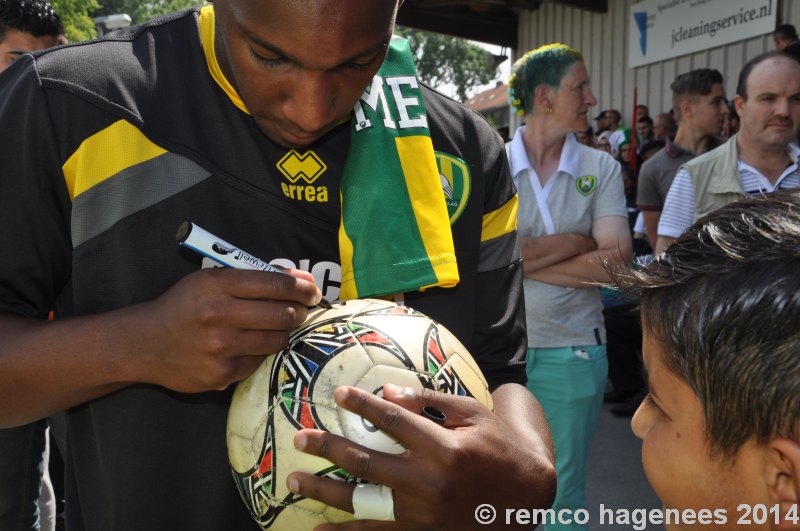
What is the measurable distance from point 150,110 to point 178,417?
557 millimetres

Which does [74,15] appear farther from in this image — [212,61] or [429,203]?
[429,203]

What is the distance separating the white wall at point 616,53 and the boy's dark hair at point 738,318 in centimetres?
837

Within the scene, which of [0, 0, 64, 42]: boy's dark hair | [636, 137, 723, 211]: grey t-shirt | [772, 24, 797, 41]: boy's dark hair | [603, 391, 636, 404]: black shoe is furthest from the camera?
[772, 24, 797, 41]: boy's dark hair

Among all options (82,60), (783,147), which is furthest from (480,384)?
(783,147)

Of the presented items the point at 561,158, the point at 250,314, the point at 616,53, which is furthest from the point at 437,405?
the point at 616,53

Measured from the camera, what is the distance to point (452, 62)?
51.3 metres

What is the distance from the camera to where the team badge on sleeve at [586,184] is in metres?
3.85

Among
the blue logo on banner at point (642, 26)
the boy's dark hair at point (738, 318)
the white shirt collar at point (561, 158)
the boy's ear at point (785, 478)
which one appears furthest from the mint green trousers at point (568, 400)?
the blue logo on banner at point (642, 26)

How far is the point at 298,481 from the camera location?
119 centimetres

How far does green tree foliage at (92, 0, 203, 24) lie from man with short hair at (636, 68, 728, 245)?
100 feet

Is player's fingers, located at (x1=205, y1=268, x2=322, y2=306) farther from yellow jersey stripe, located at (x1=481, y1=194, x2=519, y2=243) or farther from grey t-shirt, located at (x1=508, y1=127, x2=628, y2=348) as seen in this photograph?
grey t-shirt, located at (x1=508, y1=127, x2=628, y2=348)

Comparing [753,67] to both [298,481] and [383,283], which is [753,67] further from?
[298,481]

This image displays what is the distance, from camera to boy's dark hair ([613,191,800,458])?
117cm

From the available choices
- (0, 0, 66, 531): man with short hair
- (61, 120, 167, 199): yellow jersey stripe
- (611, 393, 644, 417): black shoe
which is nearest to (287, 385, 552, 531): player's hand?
(61, 120, 167, 199): yellow jersey stripe
